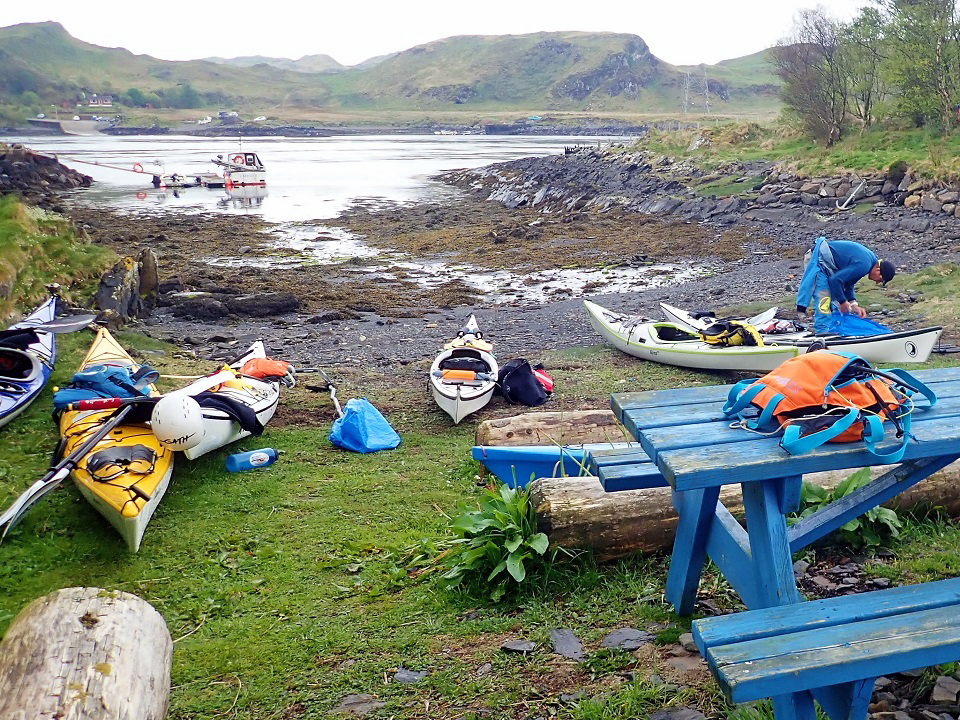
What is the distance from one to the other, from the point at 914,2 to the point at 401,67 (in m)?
186

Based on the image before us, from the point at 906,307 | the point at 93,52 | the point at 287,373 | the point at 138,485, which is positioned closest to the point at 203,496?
the point at 138,485

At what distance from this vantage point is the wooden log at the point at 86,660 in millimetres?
3066

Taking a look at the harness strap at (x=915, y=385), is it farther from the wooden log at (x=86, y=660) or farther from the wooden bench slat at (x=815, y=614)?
the wooden log at (x=86, y=660)

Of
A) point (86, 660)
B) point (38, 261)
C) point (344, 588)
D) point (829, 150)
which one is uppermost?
point (829, 150)

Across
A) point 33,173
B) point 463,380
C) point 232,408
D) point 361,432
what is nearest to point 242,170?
point 33,173

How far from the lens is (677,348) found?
36.5 ft

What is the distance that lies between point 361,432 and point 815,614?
20.6ft

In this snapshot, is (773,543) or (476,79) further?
(476,79)

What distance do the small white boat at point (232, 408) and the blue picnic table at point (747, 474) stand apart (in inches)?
206

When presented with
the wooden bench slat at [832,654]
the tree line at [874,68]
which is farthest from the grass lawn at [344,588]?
the tree line at [874,68]

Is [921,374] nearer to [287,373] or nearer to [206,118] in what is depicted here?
[287,373]

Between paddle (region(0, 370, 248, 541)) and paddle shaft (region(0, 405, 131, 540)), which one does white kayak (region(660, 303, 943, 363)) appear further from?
paddle shaft (region(0, 405, 131, 540))

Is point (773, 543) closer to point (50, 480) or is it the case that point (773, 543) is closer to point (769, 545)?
point (769, 545)

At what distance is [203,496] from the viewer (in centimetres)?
712
